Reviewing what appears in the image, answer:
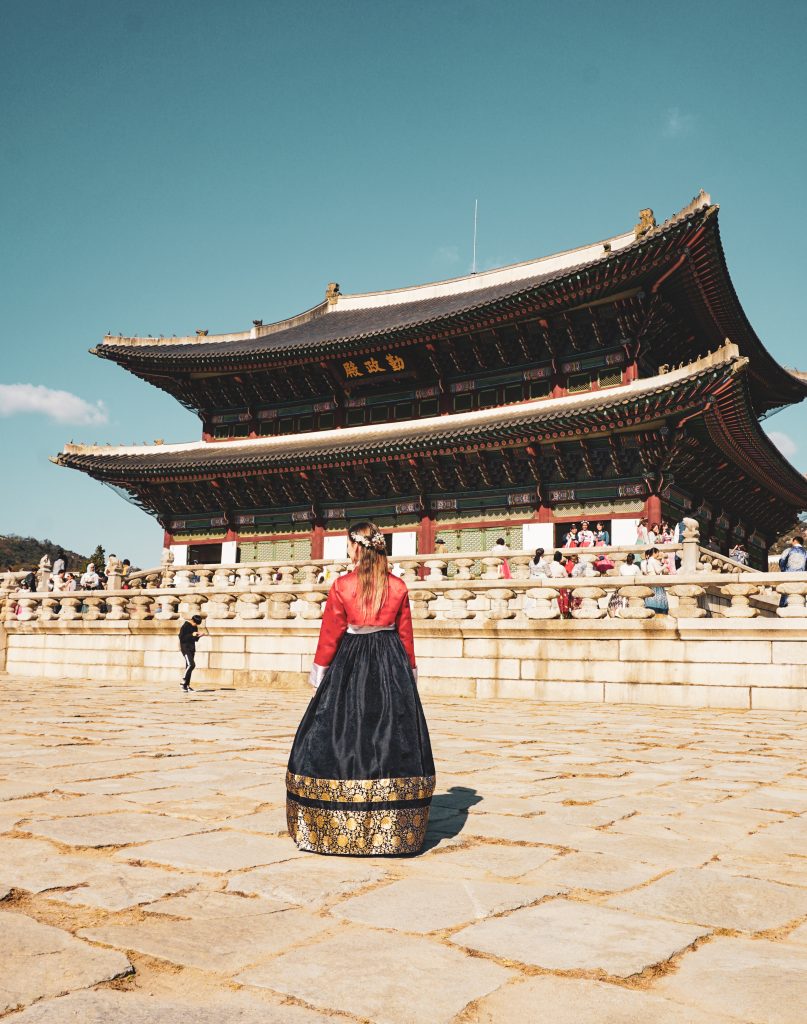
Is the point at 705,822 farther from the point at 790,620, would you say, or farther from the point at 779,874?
the point at 790,620

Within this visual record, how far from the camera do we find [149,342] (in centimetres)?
2747

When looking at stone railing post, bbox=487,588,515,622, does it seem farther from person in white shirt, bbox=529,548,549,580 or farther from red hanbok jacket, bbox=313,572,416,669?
red hanbok jacket, bbox=313,572,416,669

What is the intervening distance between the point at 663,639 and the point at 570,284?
9.87 meters

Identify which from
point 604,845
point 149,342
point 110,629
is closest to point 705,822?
point 604,845

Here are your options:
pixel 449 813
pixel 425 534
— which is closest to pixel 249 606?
pixel 425 534

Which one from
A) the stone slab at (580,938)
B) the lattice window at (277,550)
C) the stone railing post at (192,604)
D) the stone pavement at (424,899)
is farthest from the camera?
the lattice window at (277,550)

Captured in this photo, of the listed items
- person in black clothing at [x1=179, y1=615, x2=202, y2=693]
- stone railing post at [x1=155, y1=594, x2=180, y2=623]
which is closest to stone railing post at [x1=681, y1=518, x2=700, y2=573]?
person in black clothing at [x1=179, y1=615, x2=202, y2=693]

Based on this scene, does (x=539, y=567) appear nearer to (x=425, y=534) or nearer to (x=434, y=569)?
(x=434, y=569)

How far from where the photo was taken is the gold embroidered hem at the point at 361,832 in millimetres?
3637

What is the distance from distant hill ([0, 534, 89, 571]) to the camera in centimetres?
7169

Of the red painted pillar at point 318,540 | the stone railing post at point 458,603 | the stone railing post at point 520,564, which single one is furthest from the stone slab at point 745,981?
the red painted pillar at point 318,540

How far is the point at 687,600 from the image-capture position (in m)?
11.0

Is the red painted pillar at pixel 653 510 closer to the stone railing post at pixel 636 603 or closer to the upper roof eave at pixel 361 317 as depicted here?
the upper roof eave at pixel 361 317

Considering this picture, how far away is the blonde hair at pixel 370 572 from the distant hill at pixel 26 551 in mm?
71140
